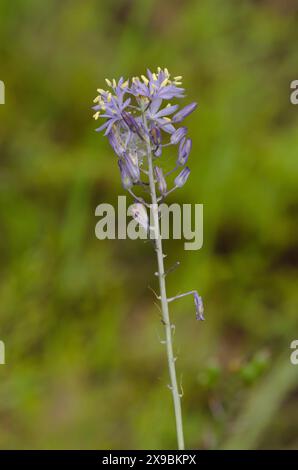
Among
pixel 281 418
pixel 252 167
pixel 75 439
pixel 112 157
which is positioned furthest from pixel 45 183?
pixel 281 418

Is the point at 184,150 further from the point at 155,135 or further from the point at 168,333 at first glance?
the point at 168,333

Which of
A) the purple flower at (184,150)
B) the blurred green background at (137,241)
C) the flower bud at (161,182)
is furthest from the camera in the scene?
the blurred green background at (137,241)

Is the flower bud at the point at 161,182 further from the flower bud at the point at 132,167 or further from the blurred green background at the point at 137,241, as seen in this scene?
the blurred green background at the point at 137,241

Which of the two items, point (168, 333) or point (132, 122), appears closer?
point (168, 333)

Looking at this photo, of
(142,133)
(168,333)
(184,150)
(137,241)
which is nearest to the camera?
(168,333)

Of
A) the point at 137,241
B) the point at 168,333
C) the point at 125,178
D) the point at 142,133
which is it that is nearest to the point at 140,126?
the point at 142,133

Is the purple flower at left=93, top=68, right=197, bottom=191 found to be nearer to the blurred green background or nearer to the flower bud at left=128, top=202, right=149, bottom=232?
the flower bud at left=128, top=202, right=149, bottom=232

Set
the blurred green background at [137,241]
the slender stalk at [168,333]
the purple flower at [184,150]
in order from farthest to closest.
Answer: the blurred green background at [137,241]
the purple flower at [184,150]
the slender stalk at [168,333]

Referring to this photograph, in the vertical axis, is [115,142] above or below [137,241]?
below

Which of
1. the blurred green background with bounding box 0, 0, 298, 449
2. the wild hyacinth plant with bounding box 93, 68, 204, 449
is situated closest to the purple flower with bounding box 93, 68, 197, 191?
the wild hyacinth plant with bounding box 93, 68, 204, 449

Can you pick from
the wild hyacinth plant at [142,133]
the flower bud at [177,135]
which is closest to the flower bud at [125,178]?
the wild hyacinth plant at [142,133]

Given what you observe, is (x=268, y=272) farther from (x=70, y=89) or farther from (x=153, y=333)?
(x=70, y=89)
